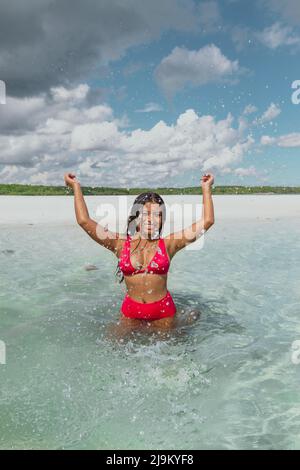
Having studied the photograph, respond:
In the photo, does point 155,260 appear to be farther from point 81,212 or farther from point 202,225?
point 81,212

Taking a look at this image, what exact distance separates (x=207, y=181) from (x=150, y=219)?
81cm

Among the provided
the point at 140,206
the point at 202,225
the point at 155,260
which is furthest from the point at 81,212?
the point at 202,225

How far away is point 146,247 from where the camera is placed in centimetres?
539

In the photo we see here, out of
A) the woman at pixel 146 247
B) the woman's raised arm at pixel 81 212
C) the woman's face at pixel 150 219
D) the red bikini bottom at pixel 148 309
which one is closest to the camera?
the woman's raised arm at pixel 81 212

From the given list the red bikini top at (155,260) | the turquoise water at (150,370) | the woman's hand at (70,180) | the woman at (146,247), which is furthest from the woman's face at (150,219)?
the turquoise water at (150,370)

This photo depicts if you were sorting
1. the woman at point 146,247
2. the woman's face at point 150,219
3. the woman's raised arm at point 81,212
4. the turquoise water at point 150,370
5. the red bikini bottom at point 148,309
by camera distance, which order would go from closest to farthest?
the turquoise water at point 150,370 < the woman's raised arm at point 81,212 < the woman at point 146,247 < the woman's face at point 150,219 < the red bikini bottom at point 148,309

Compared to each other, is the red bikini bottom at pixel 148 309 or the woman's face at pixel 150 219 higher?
the woman's face at pixel 150 219

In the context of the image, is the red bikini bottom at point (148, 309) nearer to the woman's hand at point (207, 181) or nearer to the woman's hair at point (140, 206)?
the woman's hair at point (140, 206)

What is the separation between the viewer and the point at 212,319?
22.5 feet

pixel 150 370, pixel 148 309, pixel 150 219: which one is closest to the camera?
pixel 150 370

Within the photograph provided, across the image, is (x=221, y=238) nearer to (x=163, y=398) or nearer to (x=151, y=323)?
(x=151, y=323)

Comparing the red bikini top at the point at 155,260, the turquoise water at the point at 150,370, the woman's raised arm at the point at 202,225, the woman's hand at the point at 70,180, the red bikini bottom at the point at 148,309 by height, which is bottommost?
the turquoise water at the point at 150,370

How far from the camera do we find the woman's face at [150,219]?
5246 millimetres
